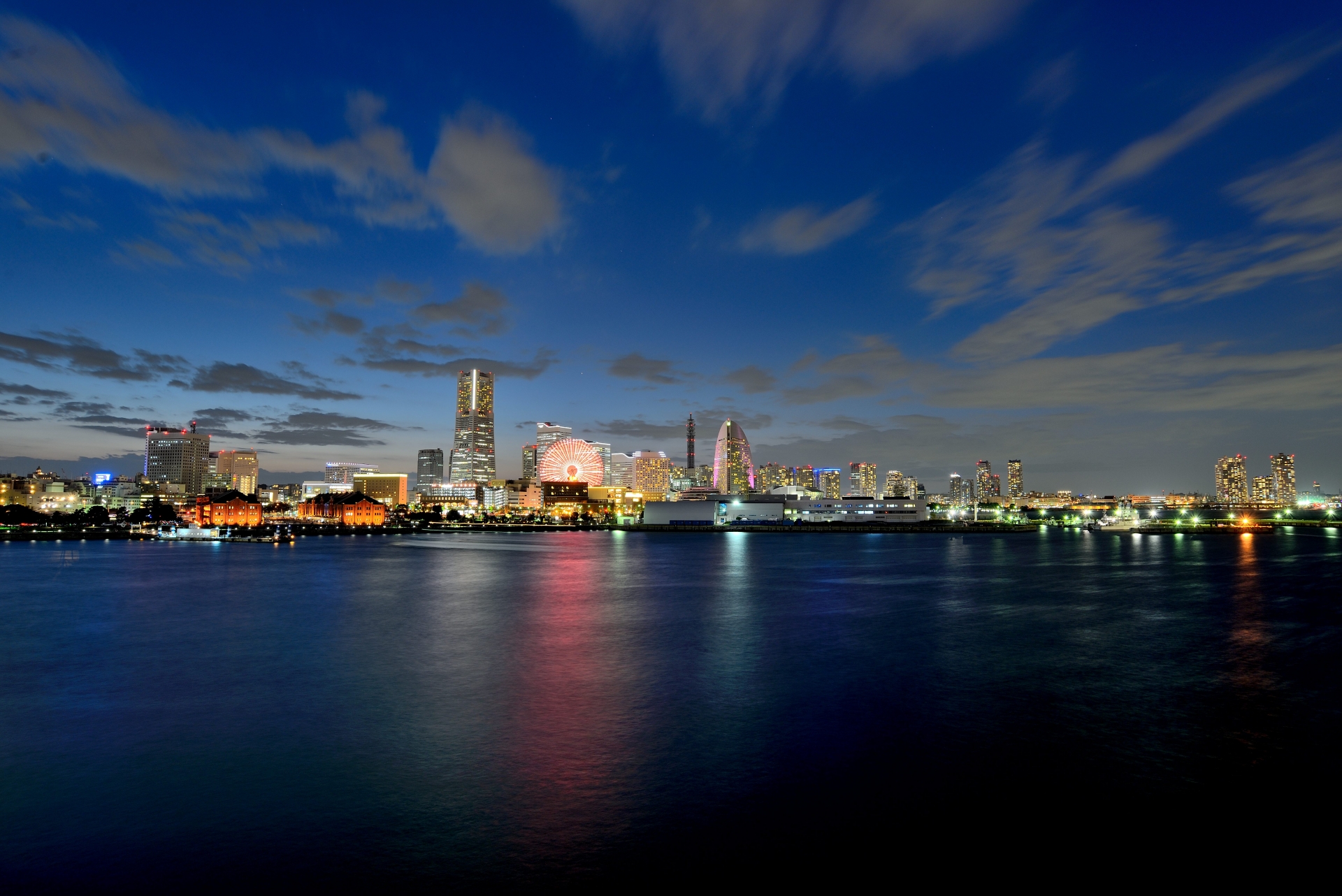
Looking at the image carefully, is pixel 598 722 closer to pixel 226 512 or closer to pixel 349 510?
pixel 226 512

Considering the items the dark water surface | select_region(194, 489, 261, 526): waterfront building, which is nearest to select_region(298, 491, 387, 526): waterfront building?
select_region(194, 489, 261, 526): waterfront building

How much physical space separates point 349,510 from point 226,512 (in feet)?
90.1

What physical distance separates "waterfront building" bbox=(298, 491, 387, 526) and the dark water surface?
493 feet

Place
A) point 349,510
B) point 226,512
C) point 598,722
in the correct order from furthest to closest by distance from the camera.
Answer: point 349,510 < point 226,512 < point 598,722

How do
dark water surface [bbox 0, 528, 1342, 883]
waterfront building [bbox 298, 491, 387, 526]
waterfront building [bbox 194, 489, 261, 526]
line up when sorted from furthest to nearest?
waterfront building [bbox 298, 491, 387, 526] → waterfront building [bbox 194, 489, 261, 526] → dark water surface [bbox 0, 528, 1342, 883]

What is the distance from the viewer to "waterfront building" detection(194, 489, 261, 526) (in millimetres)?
161125

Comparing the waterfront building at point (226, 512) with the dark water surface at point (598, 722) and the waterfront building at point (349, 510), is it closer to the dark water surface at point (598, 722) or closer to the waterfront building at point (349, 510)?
the waterfront building at point (349, 510)

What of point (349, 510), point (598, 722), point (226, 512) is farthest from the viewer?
point (349, 510)

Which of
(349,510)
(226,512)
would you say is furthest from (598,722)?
(349,510)

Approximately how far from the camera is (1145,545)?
99562 millimetres

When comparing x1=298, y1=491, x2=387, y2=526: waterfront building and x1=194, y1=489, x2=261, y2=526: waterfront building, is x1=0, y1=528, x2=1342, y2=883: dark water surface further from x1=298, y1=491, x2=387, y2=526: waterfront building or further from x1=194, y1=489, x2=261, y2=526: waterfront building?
x1=298, y1=491, x2=387, y2=526: waterfront building

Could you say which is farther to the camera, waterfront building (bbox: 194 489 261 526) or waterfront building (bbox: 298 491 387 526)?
waterfront building (bbox: 298 491 387 526)

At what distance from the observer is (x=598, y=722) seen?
16391 mm

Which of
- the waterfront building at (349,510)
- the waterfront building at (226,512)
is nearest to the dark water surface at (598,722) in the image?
the waterfront building at (226,512)
